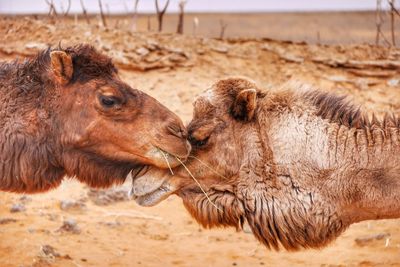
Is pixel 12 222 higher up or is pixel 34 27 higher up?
pixel 34 27

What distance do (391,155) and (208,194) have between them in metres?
1.44

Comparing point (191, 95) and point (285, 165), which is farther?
point (191, 95)

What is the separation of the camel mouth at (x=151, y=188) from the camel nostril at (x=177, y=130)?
32 centimetres

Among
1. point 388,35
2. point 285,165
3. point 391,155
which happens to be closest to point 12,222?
point 285,165

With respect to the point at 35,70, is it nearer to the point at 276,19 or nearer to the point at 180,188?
the point at 180,188

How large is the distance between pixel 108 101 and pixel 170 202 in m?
4.93

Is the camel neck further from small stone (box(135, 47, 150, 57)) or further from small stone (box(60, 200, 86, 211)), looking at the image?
small stone (box(135, 47, 150, 57))

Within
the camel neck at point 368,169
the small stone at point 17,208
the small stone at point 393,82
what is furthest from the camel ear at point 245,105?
the small stone at point 393,82

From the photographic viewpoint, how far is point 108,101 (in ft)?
18.0

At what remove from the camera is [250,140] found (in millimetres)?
5332

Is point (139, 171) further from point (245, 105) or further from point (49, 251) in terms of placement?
point (49, 251)

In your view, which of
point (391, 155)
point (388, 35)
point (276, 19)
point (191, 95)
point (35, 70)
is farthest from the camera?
point (276, 19)

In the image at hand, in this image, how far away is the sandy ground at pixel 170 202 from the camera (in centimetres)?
809

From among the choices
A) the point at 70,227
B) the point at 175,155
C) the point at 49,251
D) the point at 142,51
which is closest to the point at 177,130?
the point at 175,155
